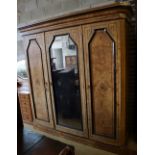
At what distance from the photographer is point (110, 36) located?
1653 millimetres

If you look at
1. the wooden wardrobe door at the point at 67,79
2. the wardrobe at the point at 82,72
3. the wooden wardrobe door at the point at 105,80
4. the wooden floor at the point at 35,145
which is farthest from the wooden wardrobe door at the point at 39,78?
the wooden floor at the point at 35,145

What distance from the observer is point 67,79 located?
6.88ft

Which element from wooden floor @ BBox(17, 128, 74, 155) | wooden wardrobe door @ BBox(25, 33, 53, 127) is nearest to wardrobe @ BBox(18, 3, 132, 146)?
wooden wardrobe door @ BBox(25, 33, 53, 127)

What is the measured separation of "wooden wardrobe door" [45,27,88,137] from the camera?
1922mm

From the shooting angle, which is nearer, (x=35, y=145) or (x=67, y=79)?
(x=35, y=145)

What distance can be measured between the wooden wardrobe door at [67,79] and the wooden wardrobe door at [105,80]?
0.11 metres

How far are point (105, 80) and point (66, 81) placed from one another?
0.59m

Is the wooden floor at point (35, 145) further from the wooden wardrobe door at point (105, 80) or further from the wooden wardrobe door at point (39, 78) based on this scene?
the wooden wardrobe door at point (39, 78)

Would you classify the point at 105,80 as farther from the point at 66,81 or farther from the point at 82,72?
the point at 66,81

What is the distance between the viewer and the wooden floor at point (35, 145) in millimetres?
1124

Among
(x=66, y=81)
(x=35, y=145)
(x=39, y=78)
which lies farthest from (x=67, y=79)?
(x=35, y=145)
